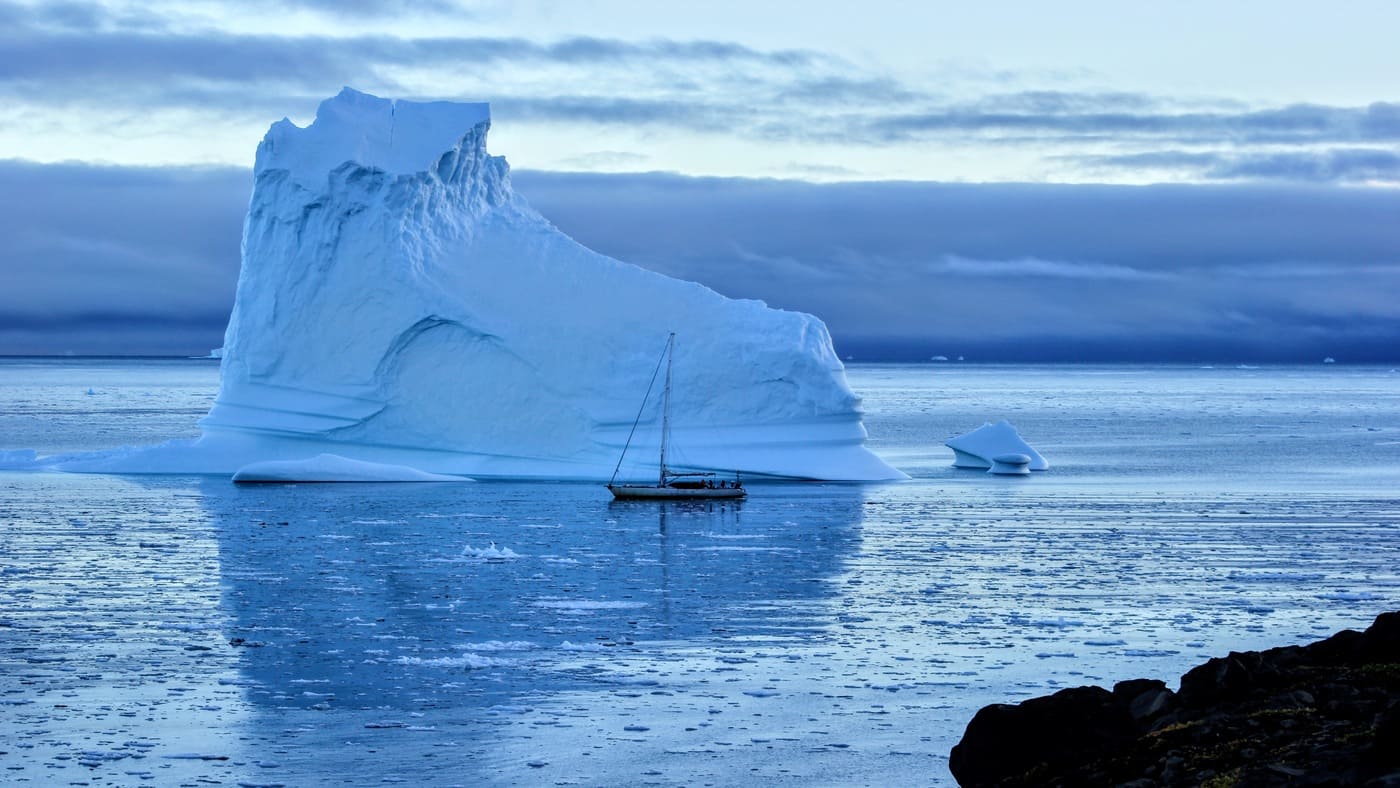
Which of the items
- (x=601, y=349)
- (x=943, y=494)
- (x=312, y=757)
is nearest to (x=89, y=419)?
(x=601, y=349)

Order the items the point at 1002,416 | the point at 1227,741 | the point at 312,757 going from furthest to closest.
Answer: the point at 1002,416 → the point at 312,757 → the point at 1227,741

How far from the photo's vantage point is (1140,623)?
42.9 feet

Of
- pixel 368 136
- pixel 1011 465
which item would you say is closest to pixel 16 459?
pixel 368 136

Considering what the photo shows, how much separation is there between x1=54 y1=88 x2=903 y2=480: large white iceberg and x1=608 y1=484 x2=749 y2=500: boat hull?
1.49 meters

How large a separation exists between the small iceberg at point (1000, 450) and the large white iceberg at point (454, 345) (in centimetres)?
423

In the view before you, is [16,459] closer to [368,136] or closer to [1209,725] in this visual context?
[368,136]

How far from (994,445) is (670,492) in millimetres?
9707

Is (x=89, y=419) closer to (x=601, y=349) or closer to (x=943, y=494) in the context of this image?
(x=601, y=349)

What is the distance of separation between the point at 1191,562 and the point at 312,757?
11.5m

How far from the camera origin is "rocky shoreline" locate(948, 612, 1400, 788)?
6.60 meters

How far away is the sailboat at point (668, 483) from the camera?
2634 cm

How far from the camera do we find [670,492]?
26766 millimetres

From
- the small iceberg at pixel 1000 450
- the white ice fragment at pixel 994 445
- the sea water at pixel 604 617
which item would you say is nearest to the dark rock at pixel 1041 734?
the sea water at pixel 604 617

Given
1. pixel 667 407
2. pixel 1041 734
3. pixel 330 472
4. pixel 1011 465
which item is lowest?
pixel 1011 465
